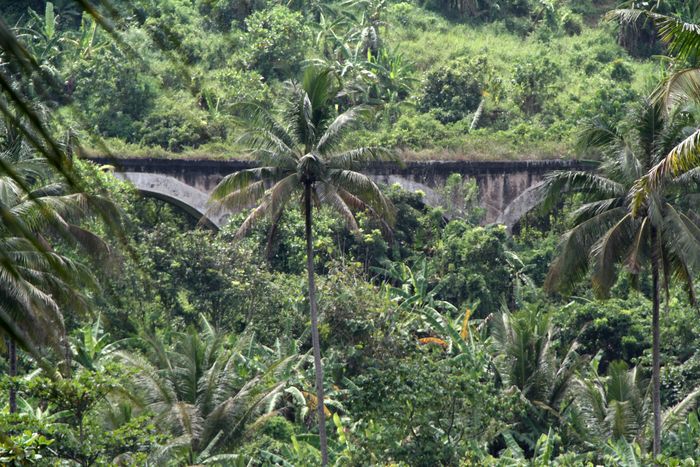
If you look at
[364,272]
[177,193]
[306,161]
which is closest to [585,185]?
[306,161]

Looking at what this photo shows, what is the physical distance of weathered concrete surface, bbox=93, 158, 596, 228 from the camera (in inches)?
1176

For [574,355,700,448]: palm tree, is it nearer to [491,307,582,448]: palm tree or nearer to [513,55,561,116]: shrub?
[491,307,582,448]: palm tree

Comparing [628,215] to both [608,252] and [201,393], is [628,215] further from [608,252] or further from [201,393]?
[201,393]

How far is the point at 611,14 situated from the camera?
1456 centimetres

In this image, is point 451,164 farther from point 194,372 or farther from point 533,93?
point 194,372

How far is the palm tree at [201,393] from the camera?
691 inches

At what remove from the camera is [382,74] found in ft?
113

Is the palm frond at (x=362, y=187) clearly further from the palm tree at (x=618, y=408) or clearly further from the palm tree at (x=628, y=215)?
the palm tree at (x=618, y=408)

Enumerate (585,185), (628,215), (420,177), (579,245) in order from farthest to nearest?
(420,177), (585,185), (579,245), (628,215)

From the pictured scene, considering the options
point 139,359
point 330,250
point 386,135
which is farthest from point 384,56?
point 139,359

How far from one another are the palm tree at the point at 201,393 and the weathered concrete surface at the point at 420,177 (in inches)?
374

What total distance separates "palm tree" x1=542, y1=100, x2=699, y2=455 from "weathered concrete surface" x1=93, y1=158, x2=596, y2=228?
45.9ft

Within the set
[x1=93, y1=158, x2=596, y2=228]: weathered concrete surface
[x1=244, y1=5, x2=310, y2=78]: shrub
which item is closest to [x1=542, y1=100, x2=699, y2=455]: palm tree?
[x1=93, y1=158, x2=596, y2=228]: weathered concrete surface

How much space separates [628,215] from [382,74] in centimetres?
1905
